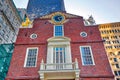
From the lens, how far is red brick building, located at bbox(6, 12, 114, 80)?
14359mm

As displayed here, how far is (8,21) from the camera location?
4703cm

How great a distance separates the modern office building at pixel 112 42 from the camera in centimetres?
6599

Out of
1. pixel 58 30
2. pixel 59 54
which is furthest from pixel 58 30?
pixel 59 54

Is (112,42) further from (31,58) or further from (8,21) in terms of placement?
(31,58)

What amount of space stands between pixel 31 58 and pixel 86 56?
5779 millimetres

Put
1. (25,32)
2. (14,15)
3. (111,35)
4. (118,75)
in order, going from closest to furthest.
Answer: (25,32) < (14,15) < (118,75) < (111,35)

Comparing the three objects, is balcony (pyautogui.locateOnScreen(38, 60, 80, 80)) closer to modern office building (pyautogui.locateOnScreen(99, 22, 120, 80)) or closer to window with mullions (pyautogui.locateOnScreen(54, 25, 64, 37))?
window with mullions (pyautogui.locateOnScreen(54, 25, 64, 37))

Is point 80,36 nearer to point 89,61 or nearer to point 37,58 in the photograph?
point 89,61

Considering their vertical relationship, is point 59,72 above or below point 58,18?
below

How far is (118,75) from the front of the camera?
6259 cm

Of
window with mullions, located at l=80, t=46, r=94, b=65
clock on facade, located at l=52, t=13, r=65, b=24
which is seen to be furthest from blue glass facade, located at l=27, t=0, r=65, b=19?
window with mullions, located at l=80, t=46, r=94, b=65

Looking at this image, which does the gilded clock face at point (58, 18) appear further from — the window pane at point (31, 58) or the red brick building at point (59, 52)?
the window pane at point (31, 58)

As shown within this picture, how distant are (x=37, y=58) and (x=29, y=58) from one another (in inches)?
34.9

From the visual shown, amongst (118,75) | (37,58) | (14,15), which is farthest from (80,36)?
(118,75)
